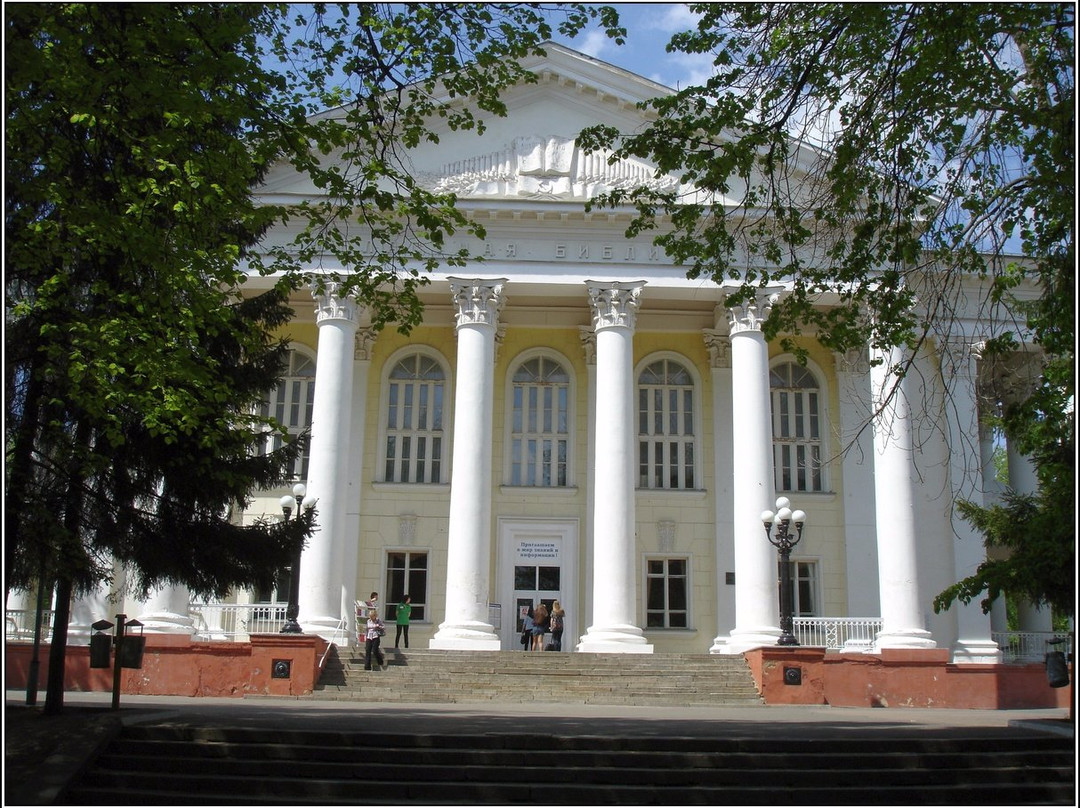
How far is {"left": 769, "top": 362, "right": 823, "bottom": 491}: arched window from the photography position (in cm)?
2864

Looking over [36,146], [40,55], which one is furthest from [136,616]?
[40,55]

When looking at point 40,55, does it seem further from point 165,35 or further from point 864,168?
point 864,168

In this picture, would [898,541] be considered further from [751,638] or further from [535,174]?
[535,174]

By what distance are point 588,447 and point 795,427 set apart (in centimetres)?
549

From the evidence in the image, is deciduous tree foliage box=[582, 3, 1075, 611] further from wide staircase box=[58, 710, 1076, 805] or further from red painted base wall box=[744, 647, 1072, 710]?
red painted base wall box=[744, 647, 1072, 710]

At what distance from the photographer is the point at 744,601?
24.0 m

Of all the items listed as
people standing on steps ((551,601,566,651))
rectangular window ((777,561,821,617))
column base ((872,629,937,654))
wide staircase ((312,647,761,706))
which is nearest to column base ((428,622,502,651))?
wide staircase ((312,647,761,706))

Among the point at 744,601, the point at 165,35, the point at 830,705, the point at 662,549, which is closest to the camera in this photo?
the point at 165,35

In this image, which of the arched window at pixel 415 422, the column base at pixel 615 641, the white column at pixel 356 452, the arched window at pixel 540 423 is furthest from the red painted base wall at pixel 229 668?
the arched window at pixel 540 423

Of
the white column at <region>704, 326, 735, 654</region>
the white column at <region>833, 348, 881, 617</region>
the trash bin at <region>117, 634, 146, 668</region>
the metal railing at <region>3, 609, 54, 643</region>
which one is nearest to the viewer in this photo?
the trash bin at <region>117, 634, 146, 668</region>

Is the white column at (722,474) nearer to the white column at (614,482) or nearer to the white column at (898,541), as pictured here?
the white column at (614,482)

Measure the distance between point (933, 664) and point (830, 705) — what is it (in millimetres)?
2763

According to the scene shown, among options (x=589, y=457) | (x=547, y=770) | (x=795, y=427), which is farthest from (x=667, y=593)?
(x=547, y=770)

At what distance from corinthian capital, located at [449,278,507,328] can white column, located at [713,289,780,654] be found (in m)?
5.53
